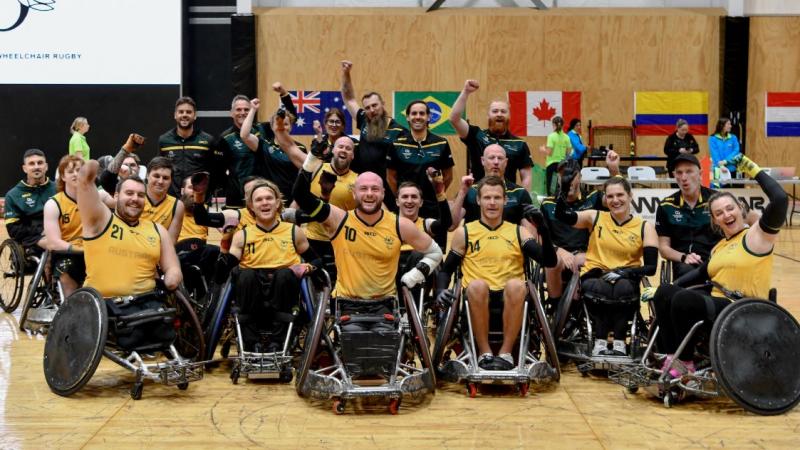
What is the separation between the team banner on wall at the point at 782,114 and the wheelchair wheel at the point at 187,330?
13.3 meters

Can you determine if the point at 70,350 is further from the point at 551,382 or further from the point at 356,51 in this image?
the point at 356,51

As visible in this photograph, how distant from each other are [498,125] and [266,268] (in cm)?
208

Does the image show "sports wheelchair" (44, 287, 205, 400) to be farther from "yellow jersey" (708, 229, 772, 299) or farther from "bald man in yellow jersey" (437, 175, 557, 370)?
"yellow jersey" (708, 229, 772, 299)

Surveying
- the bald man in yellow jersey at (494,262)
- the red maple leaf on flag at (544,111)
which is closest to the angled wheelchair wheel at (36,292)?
the bald man in yellow jersey at (494,262)

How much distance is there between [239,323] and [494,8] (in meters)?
12.1

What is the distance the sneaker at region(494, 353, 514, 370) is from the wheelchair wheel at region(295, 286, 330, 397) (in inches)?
37.5

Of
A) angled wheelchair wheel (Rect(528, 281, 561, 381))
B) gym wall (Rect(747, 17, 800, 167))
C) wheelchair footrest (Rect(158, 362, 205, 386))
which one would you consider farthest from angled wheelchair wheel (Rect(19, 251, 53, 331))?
gym wall (Rect(747, 17, 800, 167))

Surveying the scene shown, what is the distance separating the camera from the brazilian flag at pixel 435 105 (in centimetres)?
1592

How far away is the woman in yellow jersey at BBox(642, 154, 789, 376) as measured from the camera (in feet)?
15.2

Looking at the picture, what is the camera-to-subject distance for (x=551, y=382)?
17.1 ft

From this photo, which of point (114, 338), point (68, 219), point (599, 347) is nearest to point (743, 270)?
point (599, 347)

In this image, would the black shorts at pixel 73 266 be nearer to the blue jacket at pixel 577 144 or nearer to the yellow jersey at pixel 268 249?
the yellow jersey at pixel 268 249

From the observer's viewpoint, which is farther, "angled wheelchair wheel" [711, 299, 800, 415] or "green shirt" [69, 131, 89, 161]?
"green shirt" [69, 131, 89, 161]

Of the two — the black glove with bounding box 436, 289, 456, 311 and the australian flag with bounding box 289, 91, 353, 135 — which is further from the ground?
the australian flag with bounding box 289, 91, 353, 135
